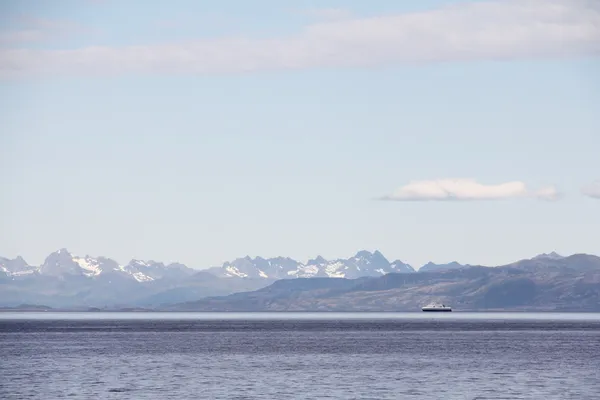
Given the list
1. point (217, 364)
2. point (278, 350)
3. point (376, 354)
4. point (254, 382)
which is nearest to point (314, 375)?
point (254, 382)

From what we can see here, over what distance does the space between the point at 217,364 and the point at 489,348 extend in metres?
65.1

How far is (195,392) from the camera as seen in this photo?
4272 inches

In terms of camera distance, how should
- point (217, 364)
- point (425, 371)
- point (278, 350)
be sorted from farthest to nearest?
point (278, 350)
point (217, 364)
point (425, 371)

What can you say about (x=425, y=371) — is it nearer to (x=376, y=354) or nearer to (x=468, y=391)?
(x=468, y=391)

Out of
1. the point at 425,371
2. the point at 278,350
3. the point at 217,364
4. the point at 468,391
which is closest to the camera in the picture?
the point at 468,391

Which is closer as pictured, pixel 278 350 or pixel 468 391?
pixel 468 391

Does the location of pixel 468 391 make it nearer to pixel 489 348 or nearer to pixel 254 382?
pixel 254 382

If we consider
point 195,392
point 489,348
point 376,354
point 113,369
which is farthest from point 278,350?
point 195,392

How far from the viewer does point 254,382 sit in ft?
391

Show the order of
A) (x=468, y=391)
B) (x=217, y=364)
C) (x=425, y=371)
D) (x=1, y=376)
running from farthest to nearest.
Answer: (x=217, y=364), (x=425, y=371), (x=1, y=376), (x=468, y=391)

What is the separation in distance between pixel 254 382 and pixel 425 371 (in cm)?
2640

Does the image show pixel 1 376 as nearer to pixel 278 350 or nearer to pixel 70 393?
pixel 70 393

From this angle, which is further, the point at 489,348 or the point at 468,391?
the point at 489,348

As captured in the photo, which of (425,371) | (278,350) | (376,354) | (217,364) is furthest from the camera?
(278,350)
